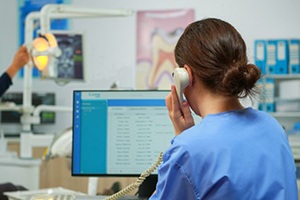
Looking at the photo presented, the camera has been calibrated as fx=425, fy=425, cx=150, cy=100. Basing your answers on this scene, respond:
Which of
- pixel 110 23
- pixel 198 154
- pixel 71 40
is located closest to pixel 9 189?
pixel 71 40

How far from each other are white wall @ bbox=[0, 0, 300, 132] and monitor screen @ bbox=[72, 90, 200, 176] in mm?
2833

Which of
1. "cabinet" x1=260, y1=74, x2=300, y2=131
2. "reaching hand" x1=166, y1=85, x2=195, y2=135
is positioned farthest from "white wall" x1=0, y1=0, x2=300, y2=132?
"reaching hand" x1=166, y1=85, x2=195, y2=135

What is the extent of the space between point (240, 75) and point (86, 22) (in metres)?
3.62

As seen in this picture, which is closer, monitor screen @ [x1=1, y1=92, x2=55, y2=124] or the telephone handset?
the telephone handset

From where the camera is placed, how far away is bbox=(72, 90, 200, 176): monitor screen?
4.59 feet

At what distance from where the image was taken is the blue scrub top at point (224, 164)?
80 centimetres

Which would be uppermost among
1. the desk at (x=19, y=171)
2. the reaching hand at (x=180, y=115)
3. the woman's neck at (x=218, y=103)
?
the woman's neck at (x=218, y=103)

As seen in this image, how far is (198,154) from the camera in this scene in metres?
0.80

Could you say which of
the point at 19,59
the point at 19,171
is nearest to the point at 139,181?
the point at 19,171

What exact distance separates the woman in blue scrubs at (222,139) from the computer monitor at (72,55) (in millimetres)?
1463

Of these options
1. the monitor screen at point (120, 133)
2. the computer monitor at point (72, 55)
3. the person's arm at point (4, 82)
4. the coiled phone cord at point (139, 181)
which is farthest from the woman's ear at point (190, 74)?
the person's arm at point (4, 82)

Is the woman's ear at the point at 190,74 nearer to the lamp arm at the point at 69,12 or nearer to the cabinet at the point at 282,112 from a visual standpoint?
the lamp arm at the point at 69,12

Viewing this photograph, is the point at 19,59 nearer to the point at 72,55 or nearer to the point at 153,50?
the point at 72,55

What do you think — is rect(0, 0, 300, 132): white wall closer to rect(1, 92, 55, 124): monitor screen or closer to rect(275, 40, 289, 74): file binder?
rect(1, 92, 55, 124): monitor screen
